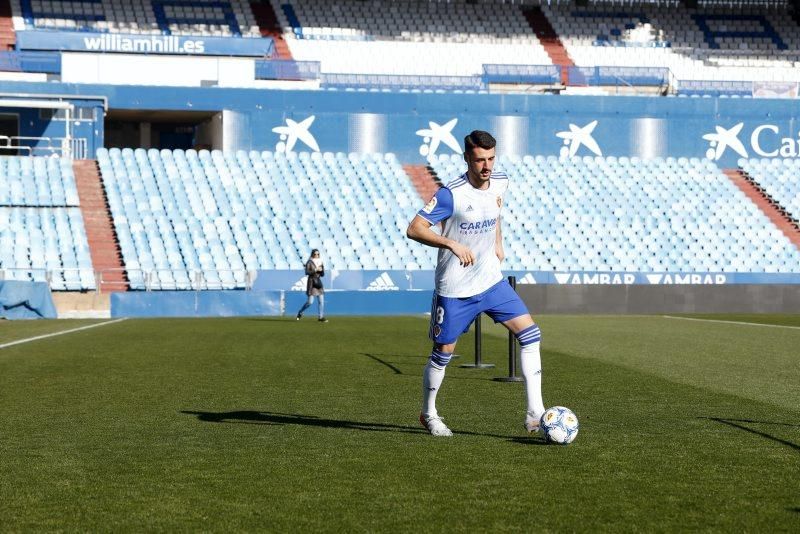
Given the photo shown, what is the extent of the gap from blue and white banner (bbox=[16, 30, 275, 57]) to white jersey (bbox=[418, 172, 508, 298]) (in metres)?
38.2

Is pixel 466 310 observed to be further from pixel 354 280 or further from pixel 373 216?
pixel 373 216

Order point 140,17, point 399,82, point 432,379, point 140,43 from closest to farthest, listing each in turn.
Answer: point 432,379 < point 140,43 < point 399,82 < point 140,17

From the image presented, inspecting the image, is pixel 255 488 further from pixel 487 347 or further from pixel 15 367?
pixel 487 347

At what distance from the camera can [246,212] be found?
126 feet

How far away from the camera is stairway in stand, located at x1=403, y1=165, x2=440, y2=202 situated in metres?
41.9

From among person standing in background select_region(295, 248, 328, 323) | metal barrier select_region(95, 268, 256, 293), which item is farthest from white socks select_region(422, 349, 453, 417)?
metal barrier select_region(95, 268, 256, 293)

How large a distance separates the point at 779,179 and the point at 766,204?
2.36 metres

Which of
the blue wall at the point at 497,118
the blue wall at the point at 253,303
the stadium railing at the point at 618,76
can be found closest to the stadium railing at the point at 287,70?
the blue wall at the point at 497,118

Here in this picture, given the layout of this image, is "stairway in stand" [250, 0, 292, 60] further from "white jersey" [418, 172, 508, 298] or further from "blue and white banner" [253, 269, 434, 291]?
"white jersey" [418, 172, 508, 298]

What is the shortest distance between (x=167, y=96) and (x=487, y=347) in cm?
2679

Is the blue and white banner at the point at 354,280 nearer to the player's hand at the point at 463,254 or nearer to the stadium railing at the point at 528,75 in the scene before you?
the stadium railing at the point at 528,75

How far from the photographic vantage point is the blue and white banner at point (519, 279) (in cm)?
3434

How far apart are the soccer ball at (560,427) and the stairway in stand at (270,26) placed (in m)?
42.4

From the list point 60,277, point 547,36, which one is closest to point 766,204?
point 547,36
